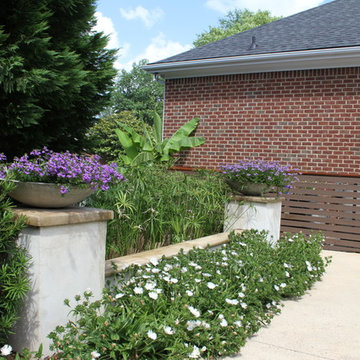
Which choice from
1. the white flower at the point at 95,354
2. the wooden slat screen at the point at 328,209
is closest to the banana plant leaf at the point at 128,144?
the wooden slat screen at the point at 328,209

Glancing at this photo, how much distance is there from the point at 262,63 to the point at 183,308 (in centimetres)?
720

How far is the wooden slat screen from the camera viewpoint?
8258 mm

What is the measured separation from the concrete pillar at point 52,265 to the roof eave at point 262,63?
682 centimetres

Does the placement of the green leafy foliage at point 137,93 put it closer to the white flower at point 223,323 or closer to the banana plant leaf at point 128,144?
the banana plant leaf at point 128,144

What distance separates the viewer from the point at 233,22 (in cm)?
4381

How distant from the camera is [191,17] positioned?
4197 cm

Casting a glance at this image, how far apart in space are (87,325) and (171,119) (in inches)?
322

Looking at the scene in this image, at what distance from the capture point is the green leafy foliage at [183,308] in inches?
108

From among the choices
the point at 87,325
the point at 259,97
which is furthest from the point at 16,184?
the point at 259,97

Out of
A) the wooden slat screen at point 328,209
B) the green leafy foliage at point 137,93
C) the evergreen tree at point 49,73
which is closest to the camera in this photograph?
the evergreen tree at point 49,73

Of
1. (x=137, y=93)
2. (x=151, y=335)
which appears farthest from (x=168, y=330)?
(x=137, y=93)

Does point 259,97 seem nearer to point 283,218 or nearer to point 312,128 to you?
point 312,128

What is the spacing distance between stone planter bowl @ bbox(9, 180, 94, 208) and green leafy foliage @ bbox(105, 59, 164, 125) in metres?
38.8

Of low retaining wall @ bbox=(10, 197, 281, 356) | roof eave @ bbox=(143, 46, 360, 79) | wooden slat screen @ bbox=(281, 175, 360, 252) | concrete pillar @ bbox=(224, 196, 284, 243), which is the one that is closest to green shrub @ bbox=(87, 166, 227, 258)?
concrete pillar @ bbox=(224, 196, 284, 243)
